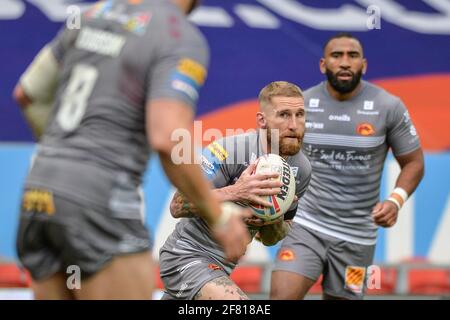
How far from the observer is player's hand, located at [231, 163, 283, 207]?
4461 mm

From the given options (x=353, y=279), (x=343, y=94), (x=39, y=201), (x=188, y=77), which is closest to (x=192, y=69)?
(x=188, y=77)

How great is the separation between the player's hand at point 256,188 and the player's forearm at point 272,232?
0.37 m

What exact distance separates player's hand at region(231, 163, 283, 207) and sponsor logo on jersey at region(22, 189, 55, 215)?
1.62 m

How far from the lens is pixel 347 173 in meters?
6.69

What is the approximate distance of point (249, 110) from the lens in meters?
9.34

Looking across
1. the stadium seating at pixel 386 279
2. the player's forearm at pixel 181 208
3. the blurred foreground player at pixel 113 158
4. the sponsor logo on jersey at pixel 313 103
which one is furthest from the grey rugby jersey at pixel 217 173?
the stadium seating at pixel 386 279

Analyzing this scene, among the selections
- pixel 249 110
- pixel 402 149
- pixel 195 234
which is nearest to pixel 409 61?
pixel 249 110

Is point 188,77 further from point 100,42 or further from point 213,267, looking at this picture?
point 213,267

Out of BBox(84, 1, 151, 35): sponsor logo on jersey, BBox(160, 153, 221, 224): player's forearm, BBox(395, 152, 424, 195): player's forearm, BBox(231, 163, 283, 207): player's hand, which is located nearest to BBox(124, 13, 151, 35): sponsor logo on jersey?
BBox(84, 1, 151, 35): sponsor logo on jersey

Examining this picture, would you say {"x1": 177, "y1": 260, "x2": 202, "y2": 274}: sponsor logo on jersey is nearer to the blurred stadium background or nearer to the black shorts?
the black shorts

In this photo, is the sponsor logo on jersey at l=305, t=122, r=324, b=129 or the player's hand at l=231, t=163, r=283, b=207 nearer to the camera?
the player's hand at l=231, t=163, r=283, b=207

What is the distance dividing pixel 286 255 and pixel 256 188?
7.18 ft
